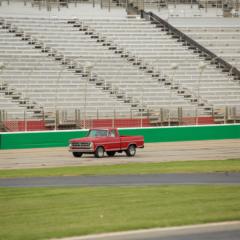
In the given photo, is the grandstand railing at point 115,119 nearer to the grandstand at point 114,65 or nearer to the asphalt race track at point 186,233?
the grandstand at point 114,65

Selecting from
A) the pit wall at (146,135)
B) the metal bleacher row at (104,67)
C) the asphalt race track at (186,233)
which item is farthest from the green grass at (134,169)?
the metal bleacher row at (104,67)

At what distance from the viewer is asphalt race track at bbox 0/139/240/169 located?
36.1 meters

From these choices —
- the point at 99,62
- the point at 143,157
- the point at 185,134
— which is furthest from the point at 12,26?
the point at 143,157

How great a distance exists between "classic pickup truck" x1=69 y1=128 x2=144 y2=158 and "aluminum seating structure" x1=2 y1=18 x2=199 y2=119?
13.4 meters

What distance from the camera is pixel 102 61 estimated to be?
5819 cm

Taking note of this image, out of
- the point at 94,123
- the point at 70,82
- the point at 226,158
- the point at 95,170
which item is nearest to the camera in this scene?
the point at 95,170

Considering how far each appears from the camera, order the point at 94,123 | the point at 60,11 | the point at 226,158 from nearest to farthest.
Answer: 1. the point at 226,158
2. the point at 94,123
3. the point at 60,11

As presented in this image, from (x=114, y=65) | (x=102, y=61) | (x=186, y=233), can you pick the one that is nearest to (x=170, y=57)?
(x=114, y=65)

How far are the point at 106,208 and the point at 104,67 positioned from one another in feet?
131

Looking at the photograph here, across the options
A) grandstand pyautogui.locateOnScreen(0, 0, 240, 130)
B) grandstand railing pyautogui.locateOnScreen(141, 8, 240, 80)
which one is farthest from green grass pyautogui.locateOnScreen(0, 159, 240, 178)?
grandstand railing pyautogui.locateOnScreen(141, 8, 240, 80)

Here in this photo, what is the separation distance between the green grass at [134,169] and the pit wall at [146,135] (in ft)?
47.0

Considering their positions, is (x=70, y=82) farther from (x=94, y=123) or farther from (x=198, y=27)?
(x=198, y=27)

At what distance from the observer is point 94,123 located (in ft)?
164

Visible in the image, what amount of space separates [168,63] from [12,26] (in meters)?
11.3
